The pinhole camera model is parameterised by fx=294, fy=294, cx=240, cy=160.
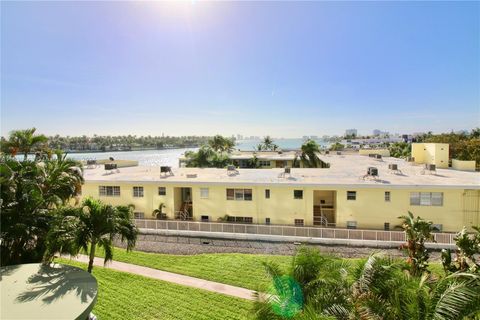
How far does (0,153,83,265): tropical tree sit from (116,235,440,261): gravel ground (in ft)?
26.4

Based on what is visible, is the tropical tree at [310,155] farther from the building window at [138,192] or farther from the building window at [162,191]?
the building window at [138,192]

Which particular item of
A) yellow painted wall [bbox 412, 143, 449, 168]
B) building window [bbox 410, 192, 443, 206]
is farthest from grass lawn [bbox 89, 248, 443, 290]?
yellow painted wall [bbox 412, 143, 449, 168]

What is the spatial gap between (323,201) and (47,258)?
20.2 m

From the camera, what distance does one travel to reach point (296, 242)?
65.9 ft

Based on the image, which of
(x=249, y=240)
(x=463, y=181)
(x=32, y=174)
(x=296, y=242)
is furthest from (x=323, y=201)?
(x=32, y=174)

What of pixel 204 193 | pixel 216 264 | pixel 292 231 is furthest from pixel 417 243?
pixel 204 193

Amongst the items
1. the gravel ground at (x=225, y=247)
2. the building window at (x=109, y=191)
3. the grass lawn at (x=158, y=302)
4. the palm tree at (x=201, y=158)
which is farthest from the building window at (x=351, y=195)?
the palm tree at (x=201, y=158)

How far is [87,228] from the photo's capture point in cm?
1133

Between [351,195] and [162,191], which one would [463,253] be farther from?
[162,191]

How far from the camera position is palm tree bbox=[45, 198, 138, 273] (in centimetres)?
1089

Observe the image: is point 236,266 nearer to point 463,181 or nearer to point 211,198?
point 211,198

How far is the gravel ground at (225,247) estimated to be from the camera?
60.8ft

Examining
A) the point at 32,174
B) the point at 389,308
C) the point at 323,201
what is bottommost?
the point at 323,201

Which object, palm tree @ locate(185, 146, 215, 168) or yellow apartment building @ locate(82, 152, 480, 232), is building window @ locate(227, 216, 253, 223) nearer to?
yellow apartment building @ locate(82, 152, 480, 232)
